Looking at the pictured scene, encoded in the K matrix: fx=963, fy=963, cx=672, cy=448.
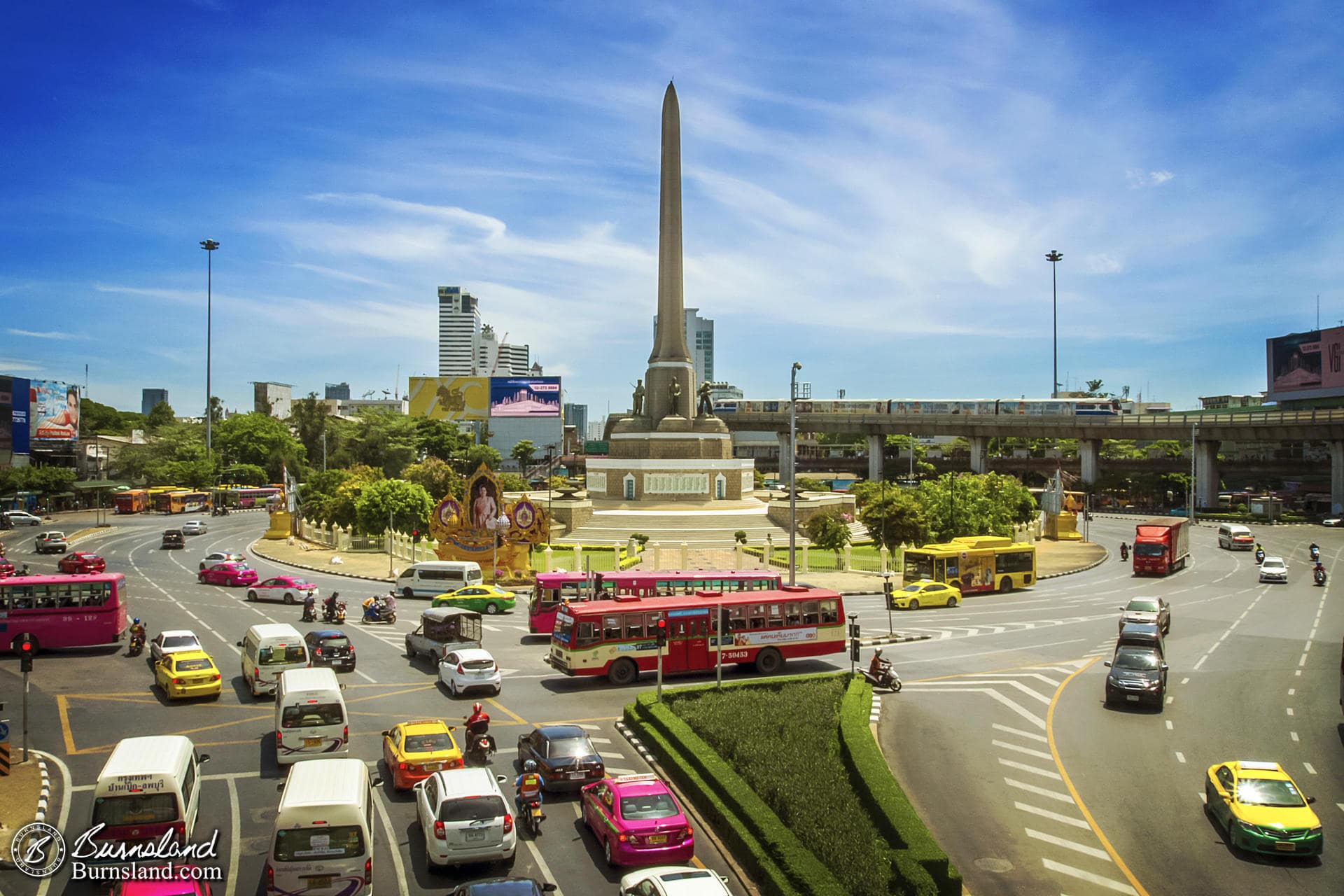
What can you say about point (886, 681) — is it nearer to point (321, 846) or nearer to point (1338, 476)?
point (321, 846)

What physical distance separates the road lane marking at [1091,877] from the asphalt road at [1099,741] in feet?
0.13

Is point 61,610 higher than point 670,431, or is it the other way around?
point 670,431

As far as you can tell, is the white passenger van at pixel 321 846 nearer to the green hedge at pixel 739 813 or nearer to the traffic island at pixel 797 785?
the green hedge at pixel 739 813

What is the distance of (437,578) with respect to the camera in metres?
40.8

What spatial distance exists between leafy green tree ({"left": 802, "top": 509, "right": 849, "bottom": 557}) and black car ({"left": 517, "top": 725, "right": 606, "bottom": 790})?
3381 centimetres

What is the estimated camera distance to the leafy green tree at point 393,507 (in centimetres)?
5492

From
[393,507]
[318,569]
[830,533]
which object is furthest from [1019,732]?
[393,507]

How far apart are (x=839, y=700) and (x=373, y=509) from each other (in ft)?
127

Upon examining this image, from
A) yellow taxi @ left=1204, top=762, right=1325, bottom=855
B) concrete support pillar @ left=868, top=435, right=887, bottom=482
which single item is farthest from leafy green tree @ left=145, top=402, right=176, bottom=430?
yellow taxi @ left=1204, top=762, right=1325, bottom=855

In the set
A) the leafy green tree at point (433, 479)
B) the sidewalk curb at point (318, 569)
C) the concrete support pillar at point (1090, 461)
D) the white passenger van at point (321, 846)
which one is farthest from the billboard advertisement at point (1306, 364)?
the white passenger van at point (321, 846)

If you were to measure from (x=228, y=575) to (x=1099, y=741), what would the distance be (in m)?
37.1

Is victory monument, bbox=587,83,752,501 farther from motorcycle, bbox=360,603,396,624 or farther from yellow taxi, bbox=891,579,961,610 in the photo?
motorcycle, bbox=360,603,396,624

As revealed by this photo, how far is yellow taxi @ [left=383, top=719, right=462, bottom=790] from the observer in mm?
17172

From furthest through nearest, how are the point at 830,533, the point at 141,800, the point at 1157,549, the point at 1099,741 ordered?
the point at 830,533 < the point at 1157,549 < the point at 1099,741 < the point at 141,800
